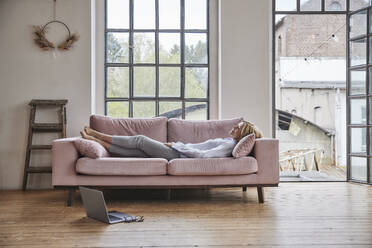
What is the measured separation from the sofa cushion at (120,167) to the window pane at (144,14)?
2224 millimetres

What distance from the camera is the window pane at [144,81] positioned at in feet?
16.7

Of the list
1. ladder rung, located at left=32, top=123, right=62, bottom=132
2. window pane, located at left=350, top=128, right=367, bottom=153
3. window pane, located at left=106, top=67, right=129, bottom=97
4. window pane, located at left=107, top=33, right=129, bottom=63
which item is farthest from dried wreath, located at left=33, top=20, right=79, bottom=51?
window pane, located at left=350, top=128, right=367, bottom=153

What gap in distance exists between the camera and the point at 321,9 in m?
5.12

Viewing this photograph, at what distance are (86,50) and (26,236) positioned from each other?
2.81 m

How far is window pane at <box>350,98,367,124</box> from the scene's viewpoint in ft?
16.1

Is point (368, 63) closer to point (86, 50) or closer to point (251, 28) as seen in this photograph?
point (251, 28)

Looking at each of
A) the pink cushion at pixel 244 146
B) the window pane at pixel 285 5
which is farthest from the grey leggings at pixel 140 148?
the window pane at pixel 285 5

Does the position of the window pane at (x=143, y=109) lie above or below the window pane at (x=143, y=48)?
below

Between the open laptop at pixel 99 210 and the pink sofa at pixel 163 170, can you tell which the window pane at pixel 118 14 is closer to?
the pink sofa at pixel 163 170

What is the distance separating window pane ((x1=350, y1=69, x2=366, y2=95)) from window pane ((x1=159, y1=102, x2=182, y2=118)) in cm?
228

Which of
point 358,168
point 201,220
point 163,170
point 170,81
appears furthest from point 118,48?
point 358,168

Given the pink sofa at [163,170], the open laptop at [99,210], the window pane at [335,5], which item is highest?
the window pane at [335,5]

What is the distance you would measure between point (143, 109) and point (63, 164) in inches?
66.1

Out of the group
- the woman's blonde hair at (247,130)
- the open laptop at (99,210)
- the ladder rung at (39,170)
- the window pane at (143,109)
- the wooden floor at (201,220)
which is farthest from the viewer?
the window pane at (143,109)
